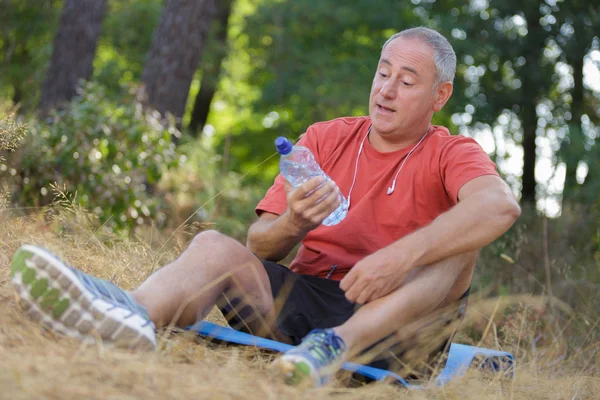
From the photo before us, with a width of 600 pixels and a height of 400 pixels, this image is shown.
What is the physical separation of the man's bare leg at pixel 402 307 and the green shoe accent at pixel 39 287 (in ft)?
3.31

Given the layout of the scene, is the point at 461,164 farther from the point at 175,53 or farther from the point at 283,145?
the point at 175,53

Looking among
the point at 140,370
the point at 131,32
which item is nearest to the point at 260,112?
the point at 131,32

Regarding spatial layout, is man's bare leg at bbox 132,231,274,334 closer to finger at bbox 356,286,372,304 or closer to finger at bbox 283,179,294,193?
finger at bbox 283,179,294,193

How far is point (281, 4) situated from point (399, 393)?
11946 mm

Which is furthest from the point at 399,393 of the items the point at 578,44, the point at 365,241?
the point at 578,44

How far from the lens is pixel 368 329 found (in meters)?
2.97

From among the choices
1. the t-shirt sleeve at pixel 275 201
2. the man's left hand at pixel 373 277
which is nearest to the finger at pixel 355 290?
the man's left hand at pixel 373 277

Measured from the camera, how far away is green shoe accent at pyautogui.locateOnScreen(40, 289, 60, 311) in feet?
8.31

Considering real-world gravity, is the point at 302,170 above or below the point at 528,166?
above

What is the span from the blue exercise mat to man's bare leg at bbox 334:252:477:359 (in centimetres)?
11

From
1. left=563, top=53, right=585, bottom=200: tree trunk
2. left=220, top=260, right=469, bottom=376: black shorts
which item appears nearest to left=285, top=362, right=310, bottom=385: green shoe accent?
left=220, top=260, right=469, bottom=376: black shorts

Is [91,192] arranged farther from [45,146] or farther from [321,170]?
[321,170]

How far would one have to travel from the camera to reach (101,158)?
21.8 feet

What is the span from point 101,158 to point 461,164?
3.95m
